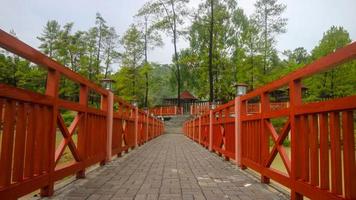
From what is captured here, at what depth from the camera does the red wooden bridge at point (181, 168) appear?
2.53 m

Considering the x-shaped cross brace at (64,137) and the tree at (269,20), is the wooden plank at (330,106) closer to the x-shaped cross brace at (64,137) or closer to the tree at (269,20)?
the x-shaped cross brace at (64,137)

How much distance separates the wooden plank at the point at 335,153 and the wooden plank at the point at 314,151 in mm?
316

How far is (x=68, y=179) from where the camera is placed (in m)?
4.59

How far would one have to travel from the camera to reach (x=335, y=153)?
252 cm

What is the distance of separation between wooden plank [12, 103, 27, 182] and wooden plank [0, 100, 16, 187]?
140mm

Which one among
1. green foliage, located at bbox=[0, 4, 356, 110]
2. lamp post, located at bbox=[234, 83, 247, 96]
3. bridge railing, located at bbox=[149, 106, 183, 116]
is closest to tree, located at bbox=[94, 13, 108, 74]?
green foliage, located at bbox=[0, 4, 356, 110]

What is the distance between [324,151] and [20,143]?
220cm

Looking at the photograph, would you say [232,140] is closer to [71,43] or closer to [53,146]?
[53,146]

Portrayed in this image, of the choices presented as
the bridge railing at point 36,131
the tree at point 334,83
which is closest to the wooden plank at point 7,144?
the bridge railing at point 36,131

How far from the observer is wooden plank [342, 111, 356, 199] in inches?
91.4

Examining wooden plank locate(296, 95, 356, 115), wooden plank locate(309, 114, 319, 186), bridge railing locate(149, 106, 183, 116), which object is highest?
bridge railing locate(149, 106, 183, 116)

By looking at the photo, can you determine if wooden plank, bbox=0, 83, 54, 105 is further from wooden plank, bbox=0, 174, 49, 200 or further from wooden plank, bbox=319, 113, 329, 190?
wooden plank, bbox=319, 113, 329, 190

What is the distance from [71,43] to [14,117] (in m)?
30.1

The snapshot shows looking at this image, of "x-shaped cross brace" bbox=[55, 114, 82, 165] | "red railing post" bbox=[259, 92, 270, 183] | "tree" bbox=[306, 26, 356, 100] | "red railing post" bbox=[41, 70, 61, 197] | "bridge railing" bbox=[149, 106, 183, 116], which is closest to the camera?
"red railing post" bbox=[41, 70, 61, 197]
